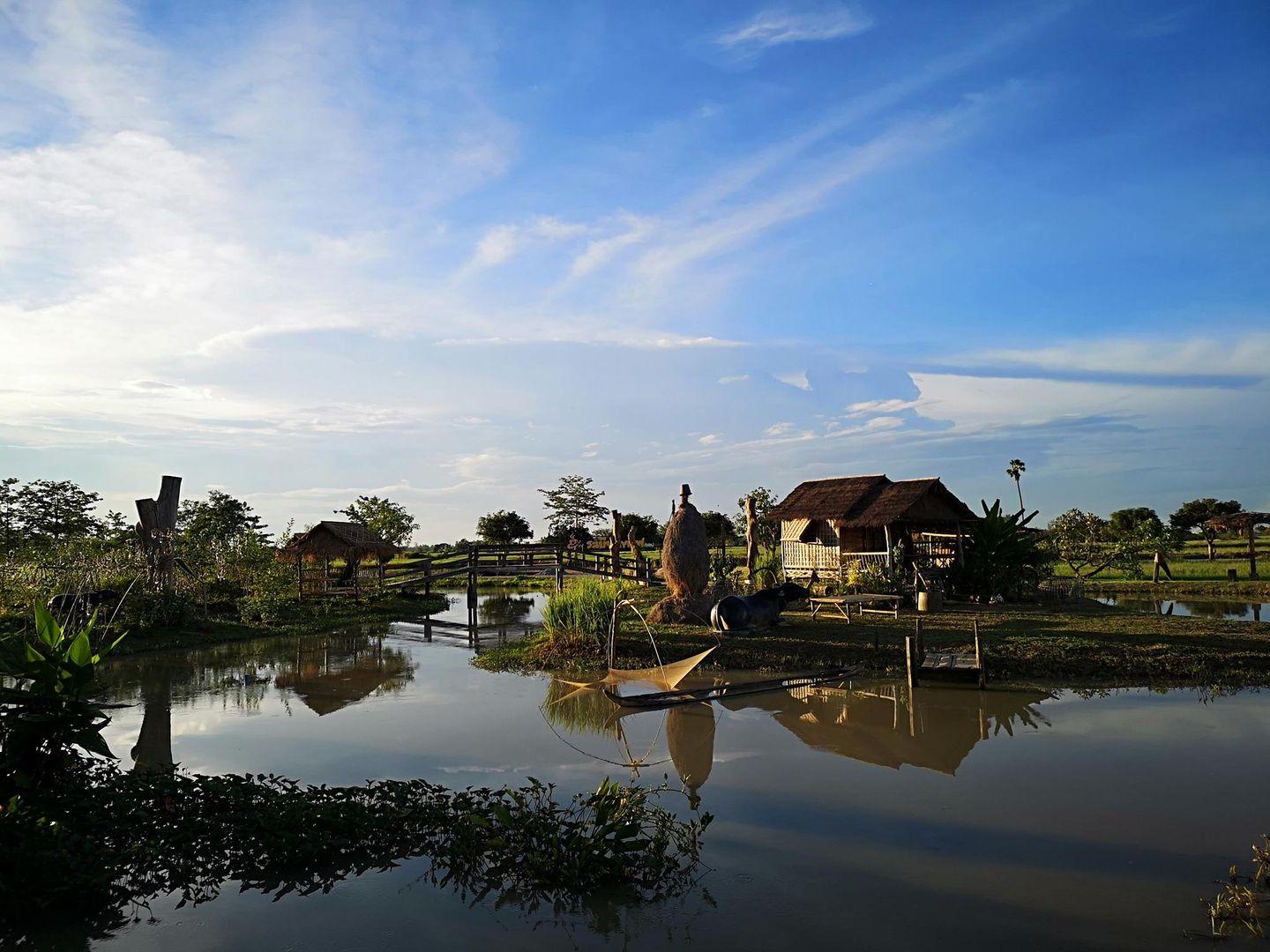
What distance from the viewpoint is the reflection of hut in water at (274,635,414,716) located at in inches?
525

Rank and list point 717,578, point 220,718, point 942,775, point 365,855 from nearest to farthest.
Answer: point 365,855
point 942,775
point 220,718
point 717,578

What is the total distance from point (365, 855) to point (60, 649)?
303 centimetres

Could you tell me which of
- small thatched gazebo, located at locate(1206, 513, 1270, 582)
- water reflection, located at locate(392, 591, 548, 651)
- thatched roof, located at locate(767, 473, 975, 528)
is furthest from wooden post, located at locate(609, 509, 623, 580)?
small thatched gazebo, located at locate(1206, 513, 1270, 582)

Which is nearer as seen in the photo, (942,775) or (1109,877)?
(1109,877)

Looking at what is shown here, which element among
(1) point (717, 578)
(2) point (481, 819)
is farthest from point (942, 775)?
(1) point (717, 578)

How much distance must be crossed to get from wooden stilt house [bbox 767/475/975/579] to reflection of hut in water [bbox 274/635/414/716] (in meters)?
13.5

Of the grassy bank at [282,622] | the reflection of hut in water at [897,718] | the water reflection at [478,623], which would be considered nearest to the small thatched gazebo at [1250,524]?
the reflection of hut in water at [897,718]

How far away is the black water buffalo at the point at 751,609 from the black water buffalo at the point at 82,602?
42.6 feet

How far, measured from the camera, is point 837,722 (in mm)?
10680

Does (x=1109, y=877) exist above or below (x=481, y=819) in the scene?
below

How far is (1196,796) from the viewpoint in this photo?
24.3 ft

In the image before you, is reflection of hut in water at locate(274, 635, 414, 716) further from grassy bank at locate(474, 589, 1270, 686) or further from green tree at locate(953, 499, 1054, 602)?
green tree at locate(953, 499, 1054, 602)

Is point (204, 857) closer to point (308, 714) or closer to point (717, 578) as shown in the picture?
point (308, 714)

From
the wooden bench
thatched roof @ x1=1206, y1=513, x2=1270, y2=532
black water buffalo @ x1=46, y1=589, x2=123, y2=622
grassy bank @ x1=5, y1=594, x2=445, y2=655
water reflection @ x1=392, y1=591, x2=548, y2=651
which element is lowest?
water reflection @ x1=392, y1=591, x2=548, y2=651
